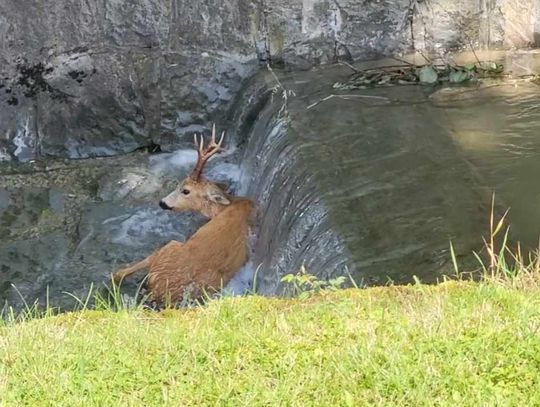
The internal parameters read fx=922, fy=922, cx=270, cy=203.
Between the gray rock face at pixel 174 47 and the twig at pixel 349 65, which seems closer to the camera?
the twig at pixel 349 65

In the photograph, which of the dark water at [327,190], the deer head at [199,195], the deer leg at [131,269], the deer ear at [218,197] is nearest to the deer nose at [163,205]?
the deer head at [199,195]

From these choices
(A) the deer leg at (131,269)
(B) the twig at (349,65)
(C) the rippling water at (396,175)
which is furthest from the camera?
(B) the twig at (349,65)

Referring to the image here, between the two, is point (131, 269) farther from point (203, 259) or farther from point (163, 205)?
point (163, 205)

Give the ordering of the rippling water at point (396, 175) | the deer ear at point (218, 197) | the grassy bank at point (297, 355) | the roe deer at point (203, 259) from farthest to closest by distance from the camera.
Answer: the deer ear at point (218, 197)
the roe deer at point (203, 259)
the rippling water at point (396, 175)
the grassy bank at point (297, 355)

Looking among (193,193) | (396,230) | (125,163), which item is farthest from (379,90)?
(396,230)

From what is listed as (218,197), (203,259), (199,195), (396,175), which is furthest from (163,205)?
(396,175)

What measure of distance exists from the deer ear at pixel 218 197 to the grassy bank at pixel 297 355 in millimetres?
4187

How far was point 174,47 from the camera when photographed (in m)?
9.56

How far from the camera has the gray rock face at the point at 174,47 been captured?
951cm

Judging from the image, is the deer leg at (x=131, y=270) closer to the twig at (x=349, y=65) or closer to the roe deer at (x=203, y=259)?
the roe deer at (x=203, y=259)

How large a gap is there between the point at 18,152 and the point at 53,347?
20.8 feet

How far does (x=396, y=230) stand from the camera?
5531 millimetres

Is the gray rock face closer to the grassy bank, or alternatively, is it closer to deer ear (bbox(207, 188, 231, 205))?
deer ear (bbox(207, 188, 231, 205))

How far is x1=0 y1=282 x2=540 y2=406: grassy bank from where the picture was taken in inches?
126
